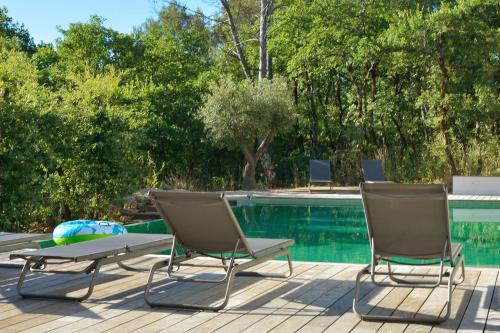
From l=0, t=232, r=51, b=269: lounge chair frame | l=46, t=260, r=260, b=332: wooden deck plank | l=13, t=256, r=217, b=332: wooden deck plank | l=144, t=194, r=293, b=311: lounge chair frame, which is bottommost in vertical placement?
l=46, t=260, r=260, b=332: wooden deck plank

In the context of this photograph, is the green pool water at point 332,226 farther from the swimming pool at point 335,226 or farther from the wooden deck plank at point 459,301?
the wooden deck plank at point 459,301

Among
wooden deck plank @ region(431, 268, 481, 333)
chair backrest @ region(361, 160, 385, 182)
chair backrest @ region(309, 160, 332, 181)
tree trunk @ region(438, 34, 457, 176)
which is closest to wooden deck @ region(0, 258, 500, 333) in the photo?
wooden deck plank @ region(431, 268, 481, 333)

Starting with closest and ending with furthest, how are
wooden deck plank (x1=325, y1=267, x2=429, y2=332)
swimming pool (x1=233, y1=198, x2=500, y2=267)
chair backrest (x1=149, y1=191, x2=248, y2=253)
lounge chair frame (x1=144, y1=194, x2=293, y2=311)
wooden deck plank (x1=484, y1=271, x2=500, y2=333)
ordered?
wooden deck plank (x1=484, y1=271, x2=500, y2=333)
wooden deck plank (x1=325, y1=267, x2=429, y2=332)
lounge chair frame (x1=144, y1=194, x2=293, y2=311)
chair backrest (x1=149, y1=191, x2=248, y2=253)
swimming pool (x1=233, y1=198, x2=500, y2=267)

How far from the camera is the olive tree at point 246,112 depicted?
1672cm

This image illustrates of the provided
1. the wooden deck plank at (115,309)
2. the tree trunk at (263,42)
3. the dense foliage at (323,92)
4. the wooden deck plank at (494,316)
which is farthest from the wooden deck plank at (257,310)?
the tree trunk at (263,42)

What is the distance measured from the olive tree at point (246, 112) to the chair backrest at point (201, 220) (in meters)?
12.2

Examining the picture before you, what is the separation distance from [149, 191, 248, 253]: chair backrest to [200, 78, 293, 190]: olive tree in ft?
39.9

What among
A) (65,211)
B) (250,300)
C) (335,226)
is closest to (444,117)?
(335,226)

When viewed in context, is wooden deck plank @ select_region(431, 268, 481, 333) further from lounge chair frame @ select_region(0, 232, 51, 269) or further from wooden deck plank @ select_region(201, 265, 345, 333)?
lounge chair frame @ select_region(0, 232, 51, 269)

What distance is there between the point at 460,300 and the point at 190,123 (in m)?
14.5

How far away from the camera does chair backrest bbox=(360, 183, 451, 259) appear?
3906 millimetres

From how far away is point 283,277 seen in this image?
201 inches

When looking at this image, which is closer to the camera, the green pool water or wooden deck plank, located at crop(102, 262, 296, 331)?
wooden deck plank, located at crop(102, 262, 296, 331)

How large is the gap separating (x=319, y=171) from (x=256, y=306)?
12898 mm
